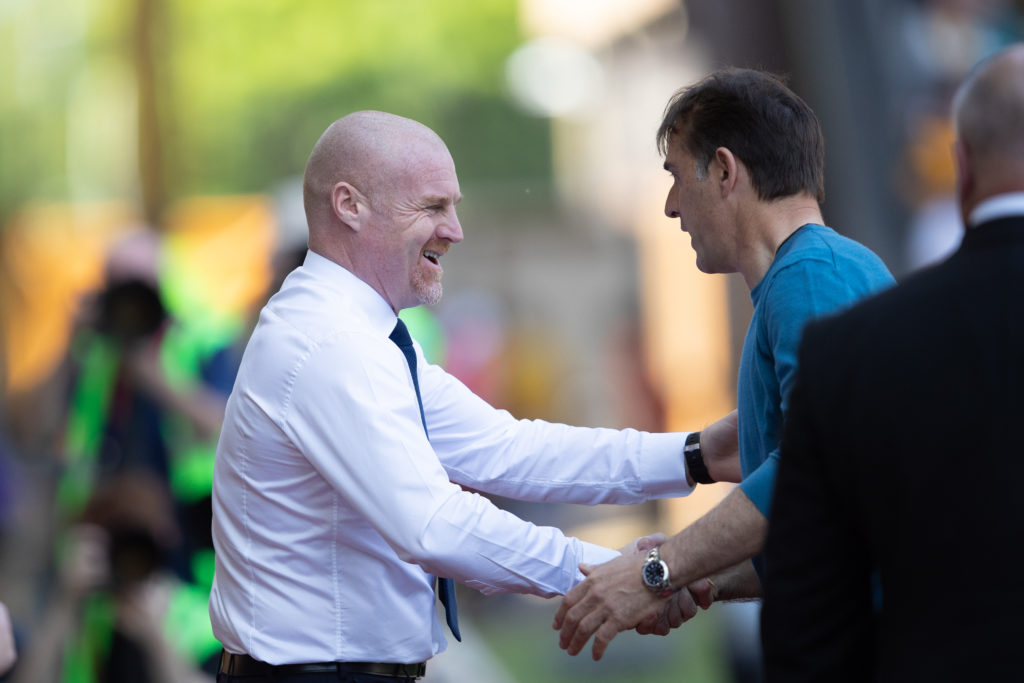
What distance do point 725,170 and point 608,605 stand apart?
3.50 ft

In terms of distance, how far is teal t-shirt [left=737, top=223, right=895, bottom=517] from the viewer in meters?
2.93

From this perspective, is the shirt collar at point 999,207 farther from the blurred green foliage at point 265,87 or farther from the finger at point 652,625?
the blurred green foliage at point 265,87

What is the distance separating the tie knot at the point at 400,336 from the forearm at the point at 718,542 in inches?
32.0

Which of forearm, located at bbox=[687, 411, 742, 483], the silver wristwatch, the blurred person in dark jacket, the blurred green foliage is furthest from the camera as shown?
the blurred green foliage

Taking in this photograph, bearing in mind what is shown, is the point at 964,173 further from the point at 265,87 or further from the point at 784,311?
the point at 265,87

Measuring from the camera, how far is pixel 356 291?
3.28m

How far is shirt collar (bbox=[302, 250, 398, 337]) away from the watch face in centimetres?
84

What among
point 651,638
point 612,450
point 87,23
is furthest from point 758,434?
point 87,23

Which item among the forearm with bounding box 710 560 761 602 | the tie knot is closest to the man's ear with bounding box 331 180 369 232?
the tie knot

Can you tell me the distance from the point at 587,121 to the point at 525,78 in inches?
141

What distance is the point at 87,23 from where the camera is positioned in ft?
107

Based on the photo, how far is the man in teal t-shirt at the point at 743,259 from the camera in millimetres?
3020

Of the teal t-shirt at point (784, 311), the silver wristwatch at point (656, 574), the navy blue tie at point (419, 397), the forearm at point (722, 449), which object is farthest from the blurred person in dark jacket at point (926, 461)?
the forearm at point (722, 449)

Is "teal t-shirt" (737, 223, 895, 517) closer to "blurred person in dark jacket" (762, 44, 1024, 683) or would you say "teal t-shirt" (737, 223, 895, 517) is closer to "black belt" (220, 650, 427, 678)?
"blurred person in dark jacket" (762, 44, 1024, 683)
